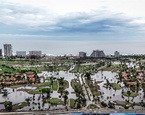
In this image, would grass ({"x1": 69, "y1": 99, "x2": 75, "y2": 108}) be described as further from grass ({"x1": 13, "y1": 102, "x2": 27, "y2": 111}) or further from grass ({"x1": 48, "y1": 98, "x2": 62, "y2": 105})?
grass ({"x1": 13, "y1": 102, "x2": 27, "y2": 111})

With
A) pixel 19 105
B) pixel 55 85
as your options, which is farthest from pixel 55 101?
pixel 55 85

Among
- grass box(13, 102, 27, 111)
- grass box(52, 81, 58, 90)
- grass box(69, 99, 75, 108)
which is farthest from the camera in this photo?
grass box(52, 81, 58, 90)

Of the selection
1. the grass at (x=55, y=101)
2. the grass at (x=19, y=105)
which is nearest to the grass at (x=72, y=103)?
the grass at (x=55, y=101)

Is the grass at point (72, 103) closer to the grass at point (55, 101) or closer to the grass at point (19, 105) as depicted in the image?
the grass at point (55, 101)

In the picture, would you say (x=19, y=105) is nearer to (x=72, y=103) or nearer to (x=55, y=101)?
(x=55, y=101)

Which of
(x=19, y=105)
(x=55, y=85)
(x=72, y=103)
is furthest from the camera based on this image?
(x=55, y=85)

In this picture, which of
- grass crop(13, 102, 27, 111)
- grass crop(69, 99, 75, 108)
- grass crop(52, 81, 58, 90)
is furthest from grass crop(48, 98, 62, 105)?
grass crop(52, 81, 58, 90)

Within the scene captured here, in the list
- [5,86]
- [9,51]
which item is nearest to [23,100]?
[5,86]

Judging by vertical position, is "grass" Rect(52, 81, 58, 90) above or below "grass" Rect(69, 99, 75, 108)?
above

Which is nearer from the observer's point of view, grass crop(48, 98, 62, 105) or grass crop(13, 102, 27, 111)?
grass crop(13, 102, 27, 111)

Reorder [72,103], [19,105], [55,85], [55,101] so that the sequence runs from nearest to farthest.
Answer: [19,105] → [72,103] → [55,101] → [55,85]

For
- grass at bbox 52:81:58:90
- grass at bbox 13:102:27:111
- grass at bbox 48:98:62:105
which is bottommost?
grass at bbox 13:102:27:111
